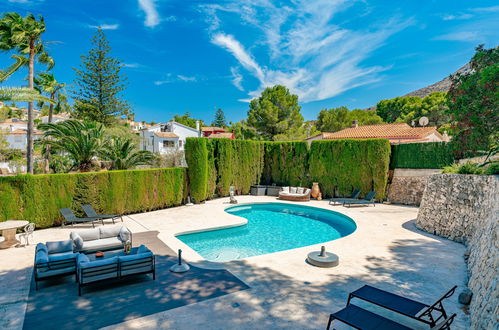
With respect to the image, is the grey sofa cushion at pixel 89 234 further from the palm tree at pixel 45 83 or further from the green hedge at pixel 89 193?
the palm tree at pixel 45 83

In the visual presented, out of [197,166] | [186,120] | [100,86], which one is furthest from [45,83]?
[186,120]

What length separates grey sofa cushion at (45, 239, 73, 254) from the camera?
266 inches

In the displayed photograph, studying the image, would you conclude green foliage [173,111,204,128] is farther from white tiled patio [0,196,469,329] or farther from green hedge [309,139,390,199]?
white tiled patio [0,196,469,329]

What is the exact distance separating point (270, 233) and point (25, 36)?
57.6ft

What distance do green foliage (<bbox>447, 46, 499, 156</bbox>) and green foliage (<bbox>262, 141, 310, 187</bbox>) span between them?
885 cm

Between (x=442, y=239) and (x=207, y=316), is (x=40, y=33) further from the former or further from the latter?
(x=442, y=239)

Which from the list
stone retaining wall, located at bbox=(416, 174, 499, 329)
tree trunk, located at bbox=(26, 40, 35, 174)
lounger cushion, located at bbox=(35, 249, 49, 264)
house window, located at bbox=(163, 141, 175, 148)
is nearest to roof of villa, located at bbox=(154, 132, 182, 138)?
house window, located at bbox=(163, 141, 175, 148)

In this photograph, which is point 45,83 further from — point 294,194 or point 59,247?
point 294,194

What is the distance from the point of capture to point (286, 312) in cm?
474

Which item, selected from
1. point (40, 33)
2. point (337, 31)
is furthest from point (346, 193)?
point (40, 33)

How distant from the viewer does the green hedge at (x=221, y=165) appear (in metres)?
15.9

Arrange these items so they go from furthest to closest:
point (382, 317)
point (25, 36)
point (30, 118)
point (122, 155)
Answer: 1. point (122, 155)
2. point (30, 118)
3. point (25, 36)
4. point (382, 317)

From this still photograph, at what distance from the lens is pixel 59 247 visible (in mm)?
6820

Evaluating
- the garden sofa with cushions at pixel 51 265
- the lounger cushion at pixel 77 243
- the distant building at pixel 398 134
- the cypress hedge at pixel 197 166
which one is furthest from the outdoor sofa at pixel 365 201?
the garden sofa with cushions at pixel 51 265
